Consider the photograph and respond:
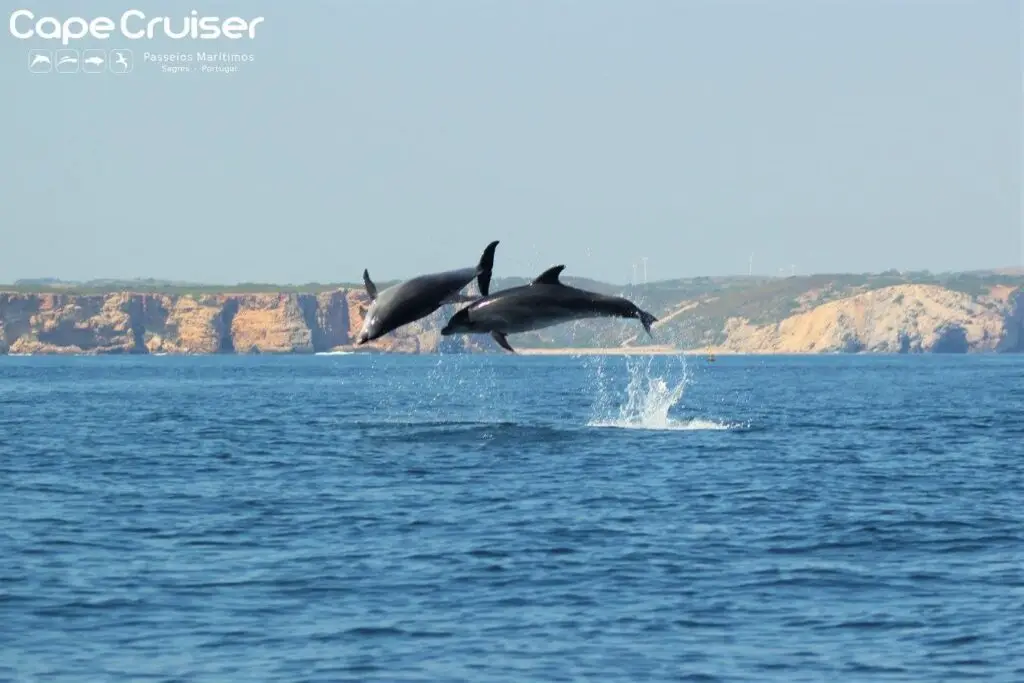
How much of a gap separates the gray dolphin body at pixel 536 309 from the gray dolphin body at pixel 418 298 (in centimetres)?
153

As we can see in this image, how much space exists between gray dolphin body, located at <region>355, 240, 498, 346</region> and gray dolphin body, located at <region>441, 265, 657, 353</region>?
1.53 m

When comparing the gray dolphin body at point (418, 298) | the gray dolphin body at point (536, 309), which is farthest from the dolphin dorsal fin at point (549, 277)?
the gray dolphin body at point (418, 298)

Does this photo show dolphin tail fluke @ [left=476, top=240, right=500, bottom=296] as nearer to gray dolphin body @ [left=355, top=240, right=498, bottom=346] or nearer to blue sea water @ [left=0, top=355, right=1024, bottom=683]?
gray dolphin body @ [left=355, top=240, right=498, bottom=346]

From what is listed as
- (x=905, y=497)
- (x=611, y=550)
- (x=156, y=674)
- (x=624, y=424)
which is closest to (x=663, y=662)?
(x=156, y=674)

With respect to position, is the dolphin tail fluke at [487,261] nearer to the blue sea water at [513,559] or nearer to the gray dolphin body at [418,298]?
the gray dolphin body at [418,298]

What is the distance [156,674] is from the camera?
56.9ft

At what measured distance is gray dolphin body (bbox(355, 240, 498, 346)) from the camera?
29516 millimetres

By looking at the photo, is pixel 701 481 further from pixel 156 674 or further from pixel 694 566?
pixel 156 674

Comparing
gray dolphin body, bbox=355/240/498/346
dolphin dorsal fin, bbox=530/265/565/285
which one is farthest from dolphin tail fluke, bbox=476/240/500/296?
dolphin dorsal fin, bbox=530/265/565/285

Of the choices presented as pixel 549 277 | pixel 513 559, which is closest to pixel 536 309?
pixel 549 277

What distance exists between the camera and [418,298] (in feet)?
97.4

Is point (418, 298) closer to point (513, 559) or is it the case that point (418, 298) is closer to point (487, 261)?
point (487, 261)

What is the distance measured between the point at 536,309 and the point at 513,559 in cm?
907

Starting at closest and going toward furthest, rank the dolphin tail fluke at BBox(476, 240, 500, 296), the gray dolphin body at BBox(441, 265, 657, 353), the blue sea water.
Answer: the blue sea water
the dolphin tail fluke at BBox(476, 240, 500, 296)
the gray dolphin body at BBox(441, 265, 657, 353)
